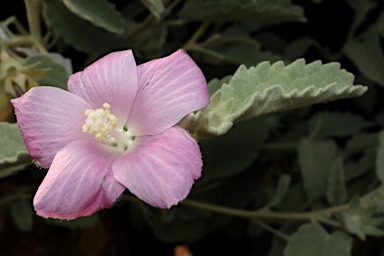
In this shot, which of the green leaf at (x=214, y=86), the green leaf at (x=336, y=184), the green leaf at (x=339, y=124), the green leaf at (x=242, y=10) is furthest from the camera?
the green leaf at (x=339, y=124)

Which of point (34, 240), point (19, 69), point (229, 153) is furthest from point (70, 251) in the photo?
point (19, 69)

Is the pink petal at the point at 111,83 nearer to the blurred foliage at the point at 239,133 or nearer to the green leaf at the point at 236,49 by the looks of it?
the blurred foliage at the point at 239,133

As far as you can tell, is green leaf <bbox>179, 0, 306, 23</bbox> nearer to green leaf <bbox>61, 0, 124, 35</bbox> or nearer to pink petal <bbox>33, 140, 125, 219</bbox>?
green leaf <bbox>61, 0, 124, 35</bbox>

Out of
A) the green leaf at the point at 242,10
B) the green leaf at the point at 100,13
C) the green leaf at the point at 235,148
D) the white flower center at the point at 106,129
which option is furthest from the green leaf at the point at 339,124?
the white flower center at the point at 106,129

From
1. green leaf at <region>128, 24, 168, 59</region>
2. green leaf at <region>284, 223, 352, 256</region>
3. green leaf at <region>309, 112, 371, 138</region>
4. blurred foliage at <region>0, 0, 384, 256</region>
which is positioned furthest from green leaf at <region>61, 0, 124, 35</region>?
green leaf at <region>309, 112, 371, 138</region>

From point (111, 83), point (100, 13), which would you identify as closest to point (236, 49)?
point (100, 13)

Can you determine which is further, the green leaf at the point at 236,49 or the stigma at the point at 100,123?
the green leaf at the point at 236,49
